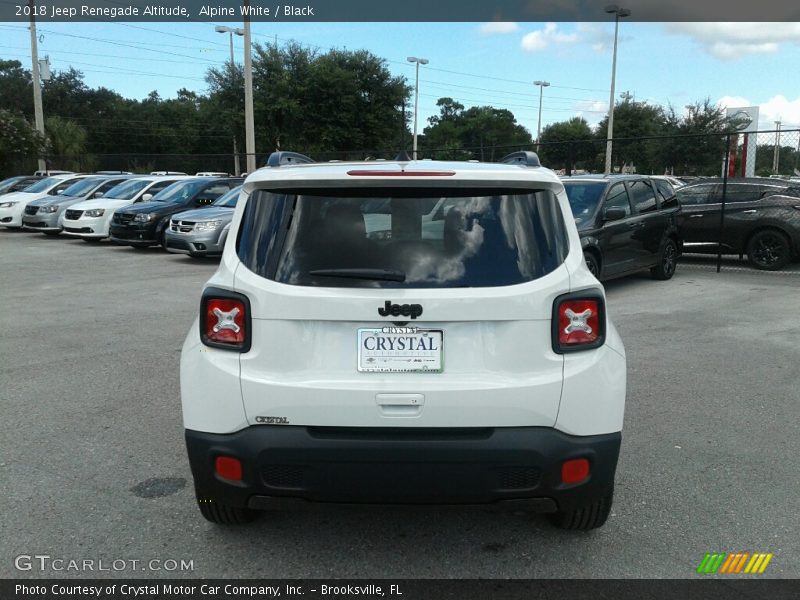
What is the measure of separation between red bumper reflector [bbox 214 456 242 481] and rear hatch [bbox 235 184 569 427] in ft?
0.62

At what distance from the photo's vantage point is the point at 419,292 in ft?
9.48

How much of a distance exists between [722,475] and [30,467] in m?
4.11

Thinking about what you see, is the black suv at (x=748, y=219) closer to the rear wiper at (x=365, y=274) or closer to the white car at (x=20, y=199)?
the rear wiper at (x=365, y=274)

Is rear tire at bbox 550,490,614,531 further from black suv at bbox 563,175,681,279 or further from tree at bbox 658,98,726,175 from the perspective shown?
tree at bbox 658,98,726,175

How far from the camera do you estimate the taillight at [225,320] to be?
296 cm

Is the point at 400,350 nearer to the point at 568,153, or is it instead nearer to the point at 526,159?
the point at 526,159

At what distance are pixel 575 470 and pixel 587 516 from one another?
59 cm

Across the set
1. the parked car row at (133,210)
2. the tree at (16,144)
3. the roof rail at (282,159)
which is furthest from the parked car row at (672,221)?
the tree at (16,144)

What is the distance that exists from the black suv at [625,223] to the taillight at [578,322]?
730cm

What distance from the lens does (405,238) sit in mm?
2996

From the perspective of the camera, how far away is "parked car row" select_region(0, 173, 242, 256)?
1473 centimetres

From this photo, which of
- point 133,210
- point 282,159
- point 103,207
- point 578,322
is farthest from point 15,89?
point 578,322

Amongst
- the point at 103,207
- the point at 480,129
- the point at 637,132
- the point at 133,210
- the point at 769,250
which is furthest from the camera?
the point at 480,129

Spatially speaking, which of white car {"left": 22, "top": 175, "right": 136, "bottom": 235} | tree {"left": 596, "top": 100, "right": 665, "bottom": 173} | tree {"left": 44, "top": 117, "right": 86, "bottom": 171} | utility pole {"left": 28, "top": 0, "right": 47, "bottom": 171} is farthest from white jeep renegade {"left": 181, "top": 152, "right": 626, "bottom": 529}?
tree {"left": 44, "top": 117, "right": 86, "bottom": 171}
